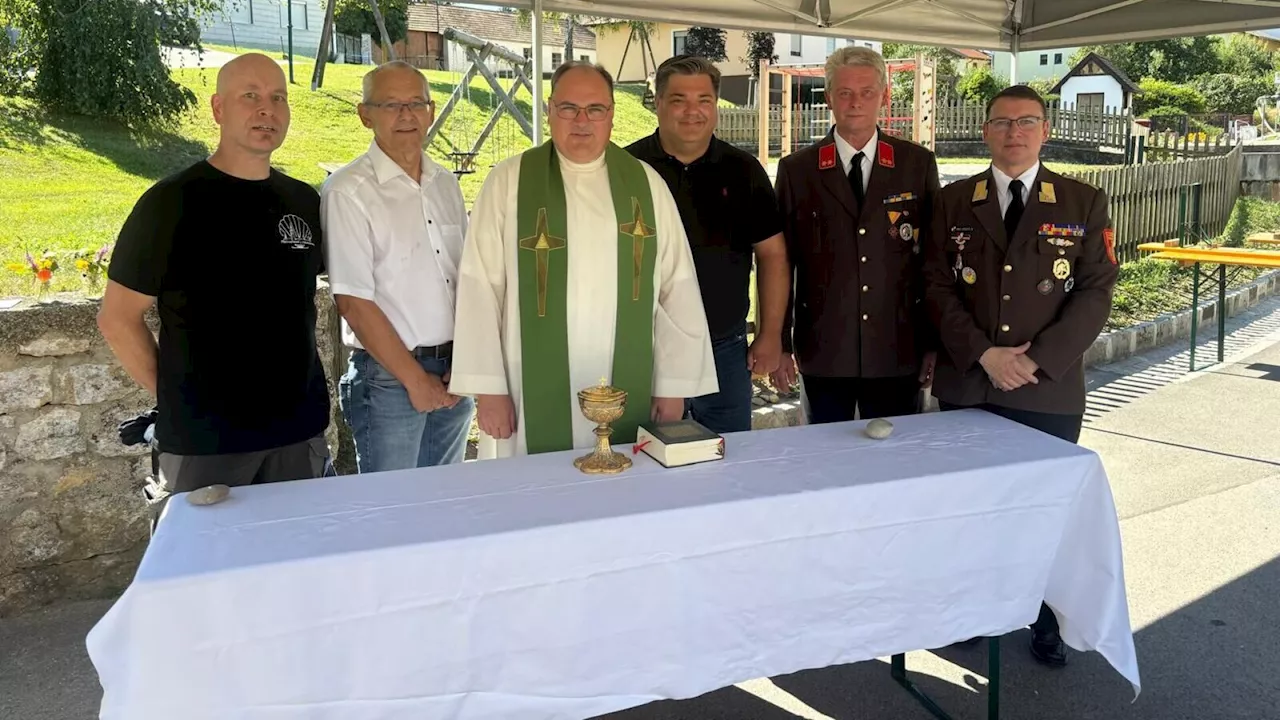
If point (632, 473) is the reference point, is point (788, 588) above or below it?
below

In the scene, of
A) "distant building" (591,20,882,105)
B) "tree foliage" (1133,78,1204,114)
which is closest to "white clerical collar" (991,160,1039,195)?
"distant building" (591,20,882,105)

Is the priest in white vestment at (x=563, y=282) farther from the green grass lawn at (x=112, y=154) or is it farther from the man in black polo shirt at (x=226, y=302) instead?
the green grass lawn at (x=112, y=154)

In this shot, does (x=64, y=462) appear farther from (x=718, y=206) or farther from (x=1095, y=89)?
(x=1095, y=89)

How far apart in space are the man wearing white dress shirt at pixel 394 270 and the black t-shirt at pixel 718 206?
2.48ft

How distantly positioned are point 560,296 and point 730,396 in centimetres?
98

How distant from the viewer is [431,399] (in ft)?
9.27

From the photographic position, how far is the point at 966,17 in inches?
208

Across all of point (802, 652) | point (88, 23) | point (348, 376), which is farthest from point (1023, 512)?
point (88, 23)

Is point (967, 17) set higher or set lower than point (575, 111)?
higher

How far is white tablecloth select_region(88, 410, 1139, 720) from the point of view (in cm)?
172

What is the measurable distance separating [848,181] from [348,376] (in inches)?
70.0

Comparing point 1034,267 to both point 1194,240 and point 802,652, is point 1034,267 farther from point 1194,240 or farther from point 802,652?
point 1194,240

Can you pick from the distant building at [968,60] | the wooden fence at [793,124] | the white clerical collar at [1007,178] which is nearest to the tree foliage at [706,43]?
the distant building at [968,60]

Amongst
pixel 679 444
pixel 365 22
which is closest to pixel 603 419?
pixel 679 444
